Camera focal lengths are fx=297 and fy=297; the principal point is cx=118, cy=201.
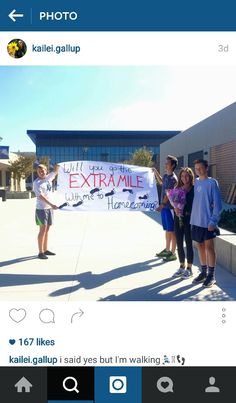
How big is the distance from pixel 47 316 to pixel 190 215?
9.05 feet

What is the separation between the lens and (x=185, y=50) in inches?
77.9

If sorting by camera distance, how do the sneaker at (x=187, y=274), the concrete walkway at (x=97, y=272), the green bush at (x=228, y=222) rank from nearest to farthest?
the concrete walkway at (x=97, y=272) → the sneaker at (x=187, y=274) → the green bush at (x=228, y=222)

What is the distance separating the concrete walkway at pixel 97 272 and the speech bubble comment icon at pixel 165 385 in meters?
1.93

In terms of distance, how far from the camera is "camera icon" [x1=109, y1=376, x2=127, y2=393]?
1.42m

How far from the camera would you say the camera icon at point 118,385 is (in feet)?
4.67

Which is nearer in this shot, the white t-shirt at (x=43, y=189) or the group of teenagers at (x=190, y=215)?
the group of teenagers at (x=190, y=215)

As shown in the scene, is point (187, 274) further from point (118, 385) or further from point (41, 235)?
point (118, 385)

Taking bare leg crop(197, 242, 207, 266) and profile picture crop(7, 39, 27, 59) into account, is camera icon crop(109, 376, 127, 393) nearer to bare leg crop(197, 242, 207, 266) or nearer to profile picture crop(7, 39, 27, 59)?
profile picture crop(7, 39, 27, 59)

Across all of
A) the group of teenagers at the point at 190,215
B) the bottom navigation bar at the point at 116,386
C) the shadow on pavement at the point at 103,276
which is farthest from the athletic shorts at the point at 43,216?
the bottom navigation bar at the point at 116,386

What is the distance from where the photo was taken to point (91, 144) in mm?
64625

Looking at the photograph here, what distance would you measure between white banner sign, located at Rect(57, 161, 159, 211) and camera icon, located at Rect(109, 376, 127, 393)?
335cm

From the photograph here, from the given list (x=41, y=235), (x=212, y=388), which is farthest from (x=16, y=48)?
(x=41, y=235)
